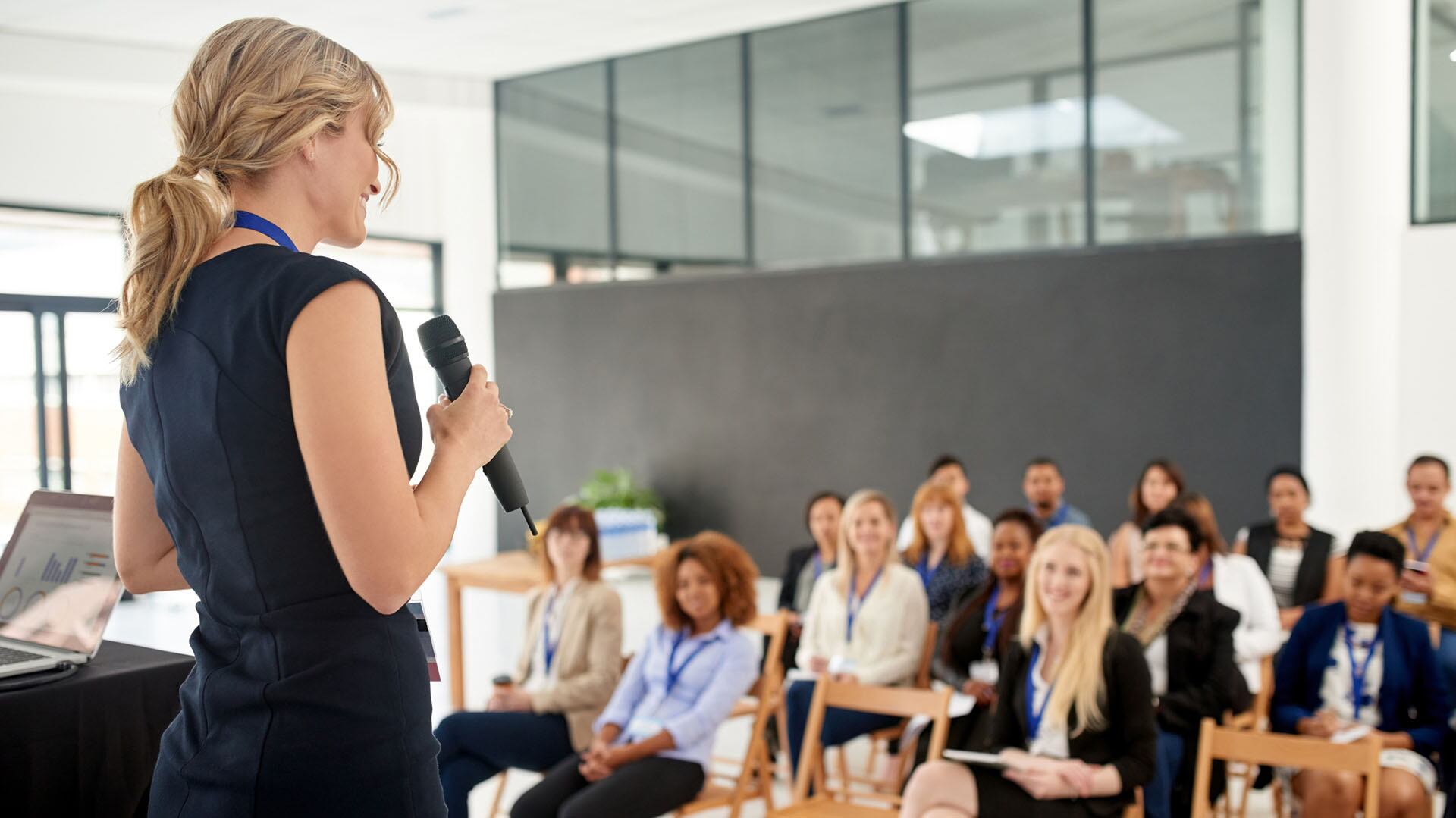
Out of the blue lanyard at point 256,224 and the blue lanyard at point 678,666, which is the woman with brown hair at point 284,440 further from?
the blue lanyard at point 678,666

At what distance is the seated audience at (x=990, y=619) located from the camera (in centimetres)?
442

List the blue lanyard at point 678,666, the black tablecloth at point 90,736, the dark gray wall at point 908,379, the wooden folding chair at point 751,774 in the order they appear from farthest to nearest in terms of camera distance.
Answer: the dark gray wall at point 908,379
the blue lanyard at point 678,666
the wooden folding chair at point 751,774
the black tablecloth at point 90,736

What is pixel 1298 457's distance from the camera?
7.54m

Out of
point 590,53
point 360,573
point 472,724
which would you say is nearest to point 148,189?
point 360,573

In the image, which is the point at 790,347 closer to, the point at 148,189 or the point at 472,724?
the point at 472,724

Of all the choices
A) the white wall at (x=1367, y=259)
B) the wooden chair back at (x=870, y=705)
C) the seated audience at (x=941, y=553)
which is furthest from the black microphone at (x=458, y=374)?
the white wall at (x=1367, y=259)

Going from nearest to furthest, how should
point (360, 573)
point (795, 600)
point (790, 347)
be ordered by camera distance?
1. point (360, 573)
2. point (795, 600)
3. point (790, 347)

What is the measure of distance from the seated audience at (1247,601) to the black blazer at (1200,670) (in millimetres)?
433

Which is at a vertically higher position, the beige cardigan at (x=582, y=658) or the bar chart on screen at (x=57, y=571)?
the bar chart on screen at (x=57, y=571)

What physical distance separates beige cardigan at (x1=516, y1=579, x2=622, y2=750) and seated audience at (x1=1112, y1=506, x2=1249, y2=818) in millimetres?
1726

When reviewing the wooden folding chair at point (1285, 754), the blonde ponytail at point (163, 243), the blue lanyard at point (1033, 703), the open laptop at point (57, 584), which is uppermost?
the blonde ponytail at point (163, 243)

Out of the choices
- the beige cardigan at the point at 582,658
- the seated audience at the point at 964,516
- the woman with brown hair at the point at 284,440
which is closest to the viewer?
the woman with brown hair at the point at 284,440

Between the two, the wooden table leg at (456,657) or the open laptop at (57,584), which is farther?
the wooden table leg at (456,657)

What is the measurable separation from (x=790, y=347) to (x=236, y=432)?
29.0 feet
